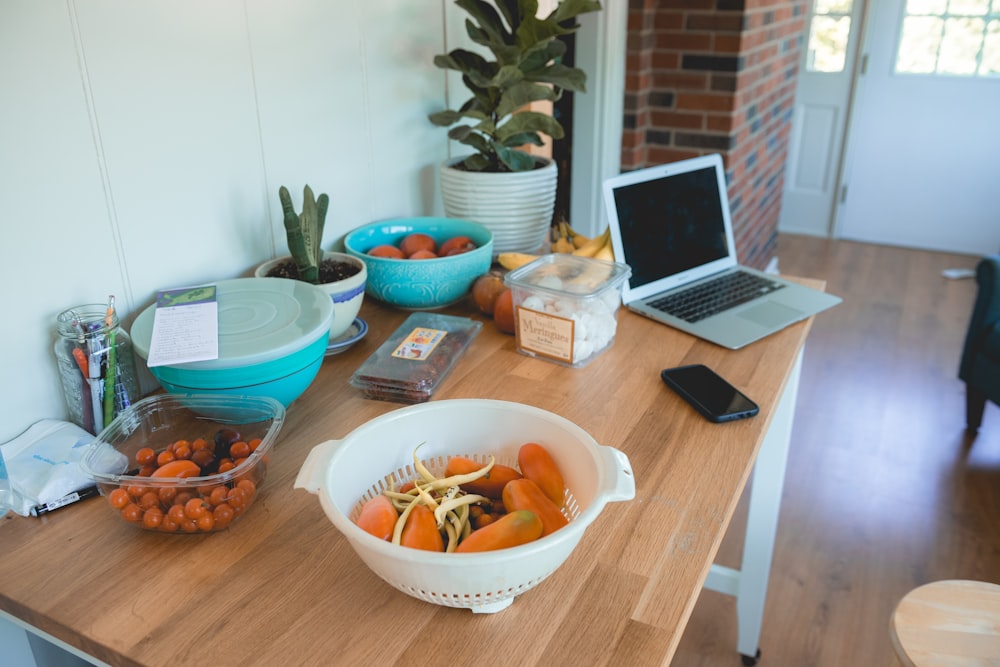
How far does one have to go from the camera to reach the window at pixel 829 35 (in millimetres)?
4039

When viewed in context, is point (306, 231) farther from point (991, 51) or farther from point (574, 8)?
point (991, 51)

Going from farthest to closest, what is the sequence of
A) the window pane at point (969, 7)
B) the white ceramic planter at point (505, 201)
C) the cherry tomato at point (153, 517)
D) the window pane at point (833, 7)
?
the window pane at point (833, 7) → the window pane at point (969, 7) → the white ceramic planter at point (505, 201) → the cherry tomato at point (153, 517)

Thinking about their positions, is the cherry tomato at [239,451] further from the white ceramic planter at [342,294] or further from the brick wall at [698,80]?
the brick wall at [698,80]

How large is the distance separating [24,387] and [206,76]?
501 mm

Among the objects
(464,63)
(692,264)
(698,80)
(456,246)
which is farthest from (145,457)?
(698,80)

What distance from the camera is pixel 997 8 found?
376 centimetres

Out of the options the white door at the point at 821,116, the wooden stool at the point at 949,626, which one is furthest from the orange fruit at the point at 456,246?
the white door at the point at 821,116

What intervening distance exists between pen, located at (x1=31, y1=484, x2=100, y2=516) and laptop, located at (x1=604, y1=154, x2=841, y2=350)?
36.9 inches

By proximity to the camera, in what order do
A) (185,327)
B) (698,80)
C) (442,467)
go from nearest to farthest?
(442,467)
(185,327)
(698,80)

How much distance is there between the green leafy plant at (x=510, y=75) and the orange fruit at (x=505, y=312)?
0.36 m

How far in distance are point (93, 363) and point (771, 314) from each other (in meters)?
1.12

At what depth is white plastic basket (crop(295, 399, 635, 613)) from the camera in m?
0.71

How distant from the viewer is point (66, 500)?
92cm

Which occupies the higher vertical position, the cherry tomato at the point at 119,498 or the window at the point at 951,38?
the window at the point at 951,38
